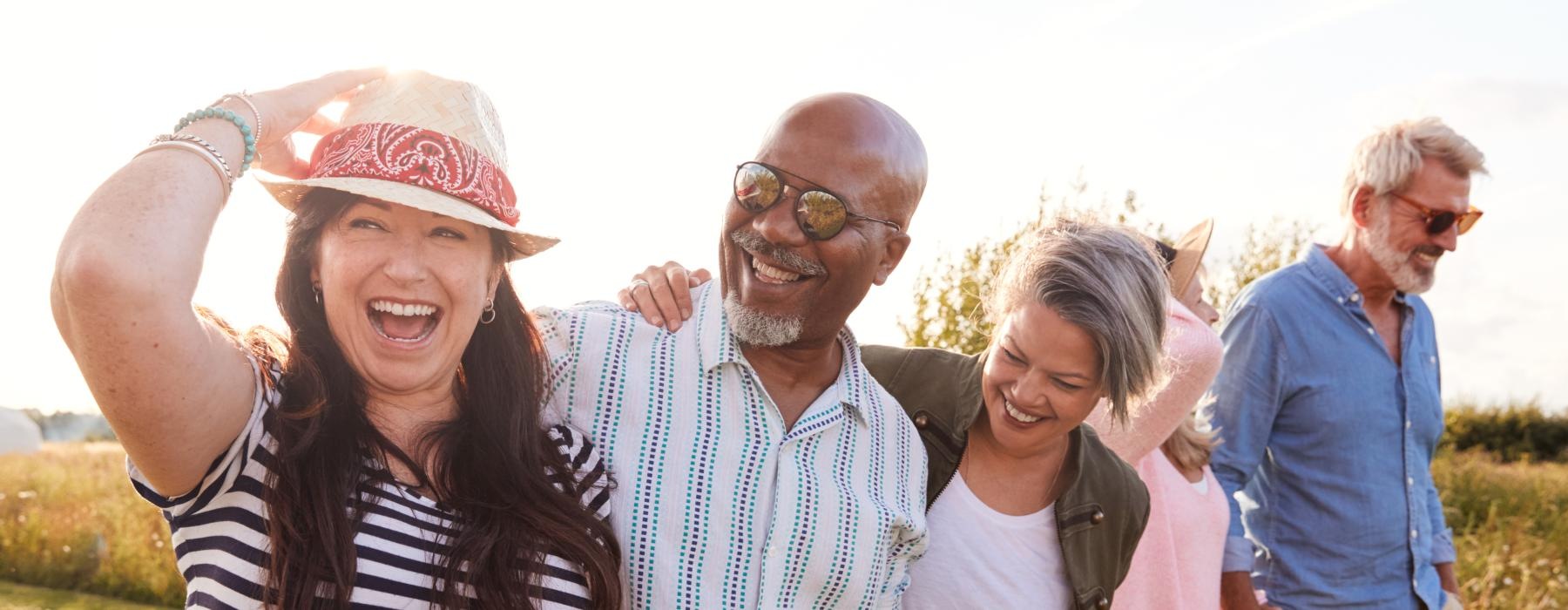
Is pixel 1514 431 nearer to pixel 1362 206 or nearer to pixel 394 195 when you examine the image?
pixel 1362 206

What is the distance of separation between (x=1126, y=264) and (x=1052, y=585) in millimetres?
941

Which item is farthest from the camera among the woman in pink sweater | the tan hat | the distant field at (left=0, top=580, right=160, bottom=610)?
the distant field at (left=0, top=580, right=160, bottom=610)

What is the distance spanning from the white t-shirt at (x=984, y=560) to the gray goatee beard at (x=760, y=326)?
72cm

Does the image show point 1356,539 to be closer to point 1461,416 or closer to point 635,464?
point 635,464

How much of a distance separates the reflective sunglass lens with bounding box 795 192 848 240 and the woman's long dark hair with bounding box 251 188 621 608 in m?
0.76

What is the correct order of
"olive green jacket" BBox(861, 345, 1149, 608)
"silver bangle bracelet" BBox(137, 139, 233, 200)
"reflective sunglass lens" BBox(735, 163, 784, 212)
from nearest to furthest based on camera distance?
"silver bangle bracelet" BBox(137, 139, 233, 200) < "reflective sunglass lens" BBox(735, 163, 784, 212) < "olive green jacket" BBox(861, 345, 1149, 608)

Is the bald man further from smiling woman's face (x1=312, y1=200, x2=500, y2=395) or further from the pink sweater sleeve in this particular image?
the pink sweater sleeve

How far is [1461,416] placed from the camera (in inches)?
742

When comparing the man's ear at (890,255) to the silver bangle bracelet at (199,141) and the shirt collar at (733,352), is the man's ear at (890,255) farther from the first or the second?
the silver bangle bracelet at (199,141)

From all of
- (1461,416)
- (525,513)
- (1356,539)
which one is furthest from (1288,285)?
(1461,416)

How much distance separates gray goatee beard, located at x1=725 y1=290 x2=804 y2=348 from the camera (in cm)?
311

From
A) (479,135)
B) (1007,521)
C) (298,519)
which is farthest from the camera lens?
(1007,521)

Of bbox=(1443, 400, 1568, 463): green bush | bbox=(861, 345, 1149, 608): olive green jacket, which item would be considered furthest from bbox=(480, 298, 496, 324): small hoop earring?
bbox=(1443, 400, 1568, 463): green bush

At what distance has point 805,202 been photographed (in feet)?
10.3
